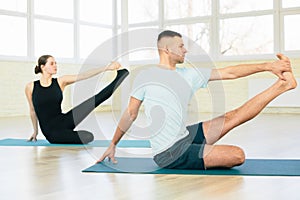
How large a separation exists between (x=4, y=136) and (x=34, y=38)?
4155 millimetres

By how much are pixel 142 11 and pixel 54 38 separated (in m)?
2.07

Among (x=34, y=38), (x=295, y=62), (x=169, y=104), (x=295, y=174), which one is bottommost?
(x=295, y=174)

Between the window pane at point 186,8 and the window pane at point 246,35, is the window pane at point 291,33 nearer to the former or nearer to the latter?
the window pane at point 246,35

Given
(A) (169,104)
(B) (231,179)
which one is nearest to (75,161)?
(A) (169,104)

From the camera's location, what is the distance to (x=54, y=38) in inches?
349

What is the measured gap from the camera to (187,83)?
7.97 ft

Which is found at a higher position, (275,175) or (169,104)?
(169,104)

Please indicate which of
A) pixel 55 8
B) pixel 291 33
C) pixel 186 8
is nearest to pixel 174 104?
pixel 291 33

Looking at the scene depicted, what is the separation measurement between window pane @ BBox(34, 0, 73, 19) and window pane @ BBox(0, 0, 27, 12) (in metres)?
0.28

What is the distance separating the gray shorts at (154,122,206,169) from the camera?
2451mm

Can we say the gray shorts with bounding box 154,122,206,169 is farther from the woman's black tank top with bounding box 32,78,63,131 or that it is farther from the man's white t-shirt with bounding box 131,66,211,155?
the woman's black tank top with bounding box 32,78,63,131

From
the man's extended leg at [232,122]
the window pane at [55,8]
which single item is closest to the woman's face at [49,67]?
the man's extended leg at [232,122]

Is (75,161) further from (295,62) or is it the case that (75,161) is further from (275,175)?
(295,62)

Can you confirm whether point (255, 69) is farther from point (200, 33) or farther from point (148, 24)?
point (148, 24)
